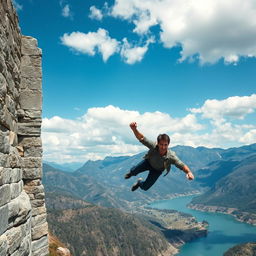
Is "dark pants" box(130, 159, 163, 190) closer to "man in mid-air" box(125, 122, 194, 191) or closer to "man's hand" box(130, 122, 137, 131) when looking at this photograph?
"man in mid-air" box(125, 122, 194, 191)

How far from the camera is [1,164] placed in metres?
5.88

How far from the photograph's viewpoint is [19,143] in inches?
352

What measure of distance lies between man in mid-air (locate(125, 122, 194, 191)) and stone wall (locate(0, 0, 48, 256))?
2827 millimetres

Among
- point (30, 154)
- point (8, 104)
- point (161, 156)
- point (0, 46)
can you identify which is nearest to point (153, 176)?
point (161, 156)

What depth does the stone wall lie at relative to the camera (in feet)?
20.3

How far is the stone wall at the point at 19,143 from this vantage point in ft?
20.3

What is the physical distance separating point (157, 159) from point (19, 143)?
387cm

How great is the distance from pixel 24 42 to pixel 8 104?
305cm

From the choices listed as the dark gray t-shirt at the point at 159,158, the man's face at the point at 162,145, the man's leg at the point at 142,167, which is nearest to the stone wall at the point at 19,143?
the man's leg at the point at 142,167

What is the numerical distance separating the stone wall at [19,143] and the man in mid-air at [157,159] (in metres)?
2.83

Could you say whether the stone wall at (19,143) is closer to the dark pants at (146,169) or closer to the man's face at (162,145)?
the dark pants at (146,169)

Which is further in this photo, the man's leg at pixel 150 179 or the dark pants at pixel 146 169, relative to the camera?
the man's leg at pixel 150 179

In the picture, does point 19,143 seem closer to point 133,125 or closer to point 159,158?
point 133,125

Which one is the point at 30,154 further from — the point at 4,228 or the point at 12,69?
the point at 4,228
